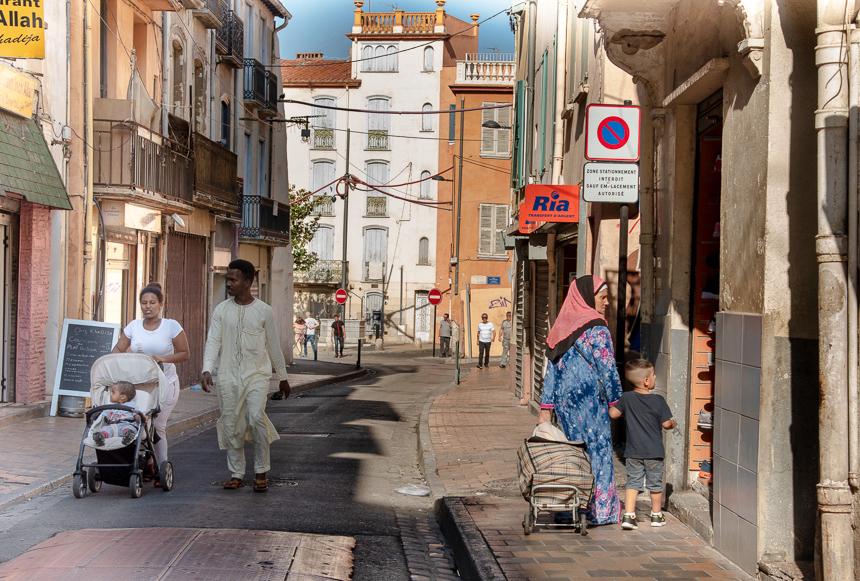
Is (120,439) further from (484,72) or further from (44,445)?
(484,72)

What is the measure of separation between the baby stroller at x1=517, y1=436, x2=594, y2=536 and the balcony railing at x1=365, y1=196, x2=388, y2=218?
171 ft

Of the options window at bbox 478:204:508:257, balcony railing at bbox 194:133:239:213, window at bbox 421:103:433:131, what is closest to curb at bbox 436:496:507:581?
balcony railing at bbox 194:133:239:213

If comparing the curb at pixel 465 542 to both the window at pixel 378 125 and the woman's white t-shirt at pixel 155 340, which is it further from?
the window at pixel 378 125

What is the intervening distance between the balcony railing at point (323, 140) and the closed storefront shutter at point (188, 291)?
1313 inches

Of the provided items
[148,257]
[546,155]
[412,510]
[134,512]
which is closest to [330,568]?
[134,512]

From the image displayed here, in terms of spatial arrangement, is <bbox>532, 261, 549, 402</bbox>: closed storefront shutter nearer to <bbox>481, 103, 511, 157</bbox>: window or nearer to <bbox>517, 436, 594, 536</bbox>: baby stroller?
<bbox>517, 436, 594, 536</bbox>: baby stroller

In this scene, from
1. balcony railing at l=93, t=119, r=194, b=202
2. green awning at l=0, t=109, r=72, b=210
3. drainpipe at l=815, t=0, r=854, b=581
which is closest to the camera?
drainpipe at l=815, t=0, r=854, b=581

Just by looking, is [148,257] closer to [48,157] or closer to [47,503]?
[48,157]

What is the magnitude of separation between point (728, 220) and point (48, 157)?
1200cm

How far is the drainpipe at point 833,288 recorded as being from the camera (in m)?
5.58

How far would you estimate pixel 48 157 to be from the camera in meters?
16.7

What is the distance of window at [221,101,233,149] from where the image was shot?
99.2ft

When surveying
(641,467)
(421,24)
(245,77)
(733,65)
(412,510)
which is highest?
(421,24)

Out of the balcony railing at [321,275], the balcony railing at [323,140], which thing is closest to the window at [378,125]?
the balcony railing at [323,140]
